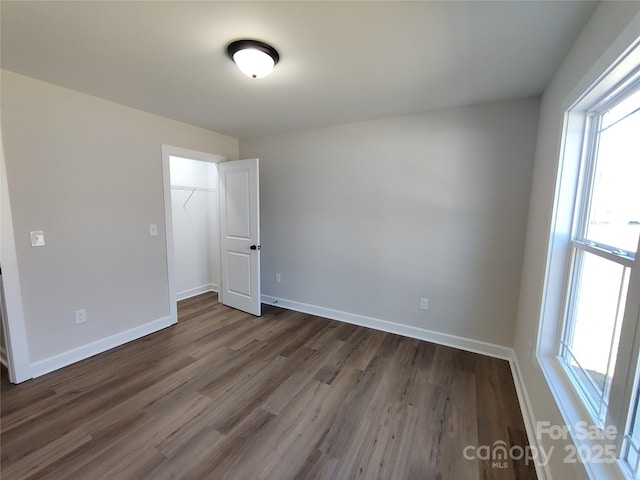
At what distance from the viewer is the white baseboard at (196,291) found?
13.7 feet

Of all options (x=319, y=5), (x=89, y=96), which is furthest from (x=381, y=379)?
(x=89, y=96)

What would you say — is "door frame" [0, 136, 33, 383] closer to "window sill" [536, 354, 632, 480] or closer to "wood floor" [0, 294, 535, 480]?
"wood floor" [0, 294, 535, 480]

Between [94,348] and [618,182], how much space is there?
13.4 feet

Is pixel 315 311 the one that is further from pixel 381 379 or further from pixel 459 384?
pixel 459 384

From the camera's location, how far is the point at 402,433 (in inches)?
69.1

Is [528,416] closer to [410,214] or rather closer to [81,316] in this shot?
[410,214]

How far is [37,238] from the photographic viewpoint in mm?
2223

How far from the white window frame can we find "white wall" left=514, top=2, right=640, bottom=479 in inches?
1.9

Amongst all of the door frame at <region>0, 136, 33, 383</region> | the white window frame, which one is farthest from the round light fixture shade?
the door frame at <region>0, 136, 33, 383</region>

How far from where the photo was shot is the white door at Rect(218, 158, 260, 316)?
348cm

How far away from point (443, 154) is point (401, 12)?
161 cm

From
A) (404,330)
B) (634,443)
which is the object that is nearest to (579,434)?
A: (634,443)

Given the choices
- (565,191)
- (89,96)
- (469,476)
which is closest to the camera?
(469,476)

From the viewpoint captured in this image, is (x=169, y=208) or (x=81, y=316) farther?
(x=169, y=208)
